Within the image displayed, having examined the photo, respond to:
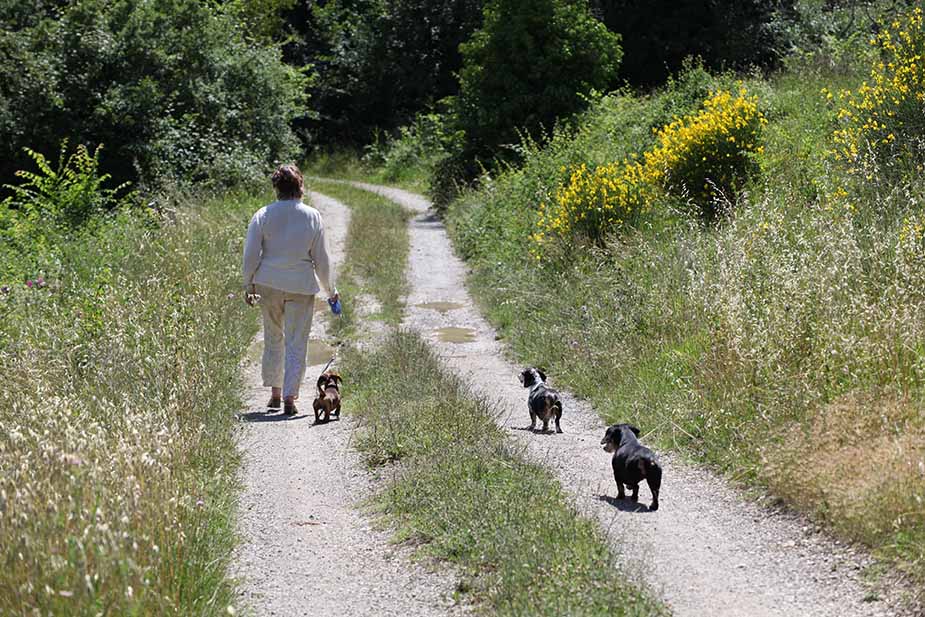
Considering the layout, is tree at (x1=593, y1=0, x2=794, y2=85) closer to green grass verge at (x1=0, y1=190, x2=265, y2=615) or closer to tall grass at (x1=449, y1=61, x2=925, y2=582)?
tall grass at (x1=449, y1=61, x2=925, y2=582)

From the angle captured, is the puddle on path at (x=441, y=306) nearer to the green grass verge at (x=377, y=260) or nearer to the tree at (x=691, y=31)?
the green grass verge at (x=377, y=260)

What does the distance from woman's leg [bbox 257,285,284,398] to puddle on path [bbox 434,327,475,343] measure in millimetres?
3594

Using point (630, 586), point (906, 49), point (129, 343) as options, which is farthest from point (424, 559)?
point (906, 49)

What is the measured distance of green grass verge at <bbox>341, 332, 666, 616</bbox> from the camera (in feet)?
15.5

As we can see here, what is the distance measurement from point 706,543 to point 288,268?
→ 188 inches

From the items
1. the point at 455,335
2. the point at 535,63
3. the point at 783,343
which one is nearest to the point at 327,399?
the point at 783,343

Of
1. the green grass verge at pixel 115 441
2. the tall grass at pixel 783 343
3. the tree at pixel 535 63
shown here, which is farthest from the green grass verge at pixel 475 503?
the tree at pixel 535 63

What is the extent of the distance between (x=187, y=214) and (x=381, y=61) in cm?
2834

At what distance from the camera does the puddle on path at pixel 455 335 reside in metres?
13.1

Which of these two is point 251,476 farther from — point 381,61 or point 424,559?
point 381,61

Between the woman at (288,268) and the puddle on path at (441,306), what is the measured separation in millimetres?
5792

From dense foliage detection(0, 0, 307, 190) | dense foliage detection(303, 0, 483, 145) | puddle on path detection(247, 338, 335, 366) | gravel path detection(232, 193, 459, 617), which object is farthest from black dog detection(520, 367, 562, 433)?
dense foliage detection(303, 0, 483, 145)

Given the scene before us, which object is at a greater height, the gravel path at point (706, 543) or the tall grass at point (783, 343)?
the tall grass at point (783, 343)

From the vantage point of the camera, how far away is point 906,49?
11969mm
